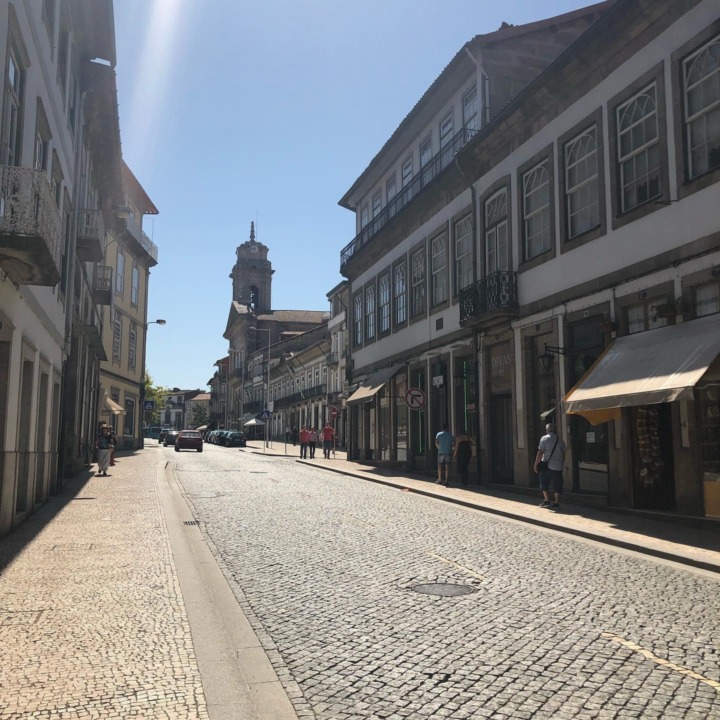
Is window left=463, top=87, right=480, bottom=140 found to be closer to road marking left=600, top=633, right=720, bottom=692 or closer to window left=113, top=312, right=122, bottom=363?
road marking left=600, top=633, right=720, bottom=692

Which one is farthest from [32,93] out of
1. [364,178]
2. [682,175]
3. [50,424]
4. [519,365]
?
[364,178]

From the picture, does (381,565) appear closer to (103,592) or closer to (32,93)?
(103,592)

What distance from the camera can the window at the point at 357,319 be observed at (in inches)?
1411

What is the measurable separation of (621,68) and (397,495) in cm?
1093

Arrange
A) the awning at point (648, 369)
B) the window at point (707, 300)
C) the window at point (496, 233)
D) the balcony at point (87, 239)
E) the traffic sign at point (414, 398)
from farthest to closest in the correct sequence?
the traffic sign at point (414, 398)
the balcony at point (87, 239)
the window at point (496, 233)
the window at point (707, 300)
the awning at point (648, 369)

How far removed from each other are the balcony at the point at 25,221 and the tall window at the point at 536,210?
12106 mm

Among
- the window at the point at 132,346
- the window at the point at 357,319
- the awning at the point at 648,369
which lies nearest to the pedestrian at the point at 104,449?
the window at the point at 357,319

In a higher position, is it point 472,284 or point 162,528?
point 472,284

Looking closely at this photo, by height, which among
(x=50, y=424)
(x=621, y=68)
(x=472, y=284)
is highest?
(x=621, y=68)

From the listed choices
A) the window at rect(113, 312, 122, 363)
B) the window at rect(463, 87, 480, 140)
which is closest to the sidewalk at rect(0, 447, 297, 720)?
the window at rect(463, 87, 480, 140)

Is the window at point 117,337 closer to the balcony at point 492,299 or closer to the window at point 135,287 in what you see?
the window at point 135,287

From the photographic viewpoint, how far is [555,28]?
23422mm

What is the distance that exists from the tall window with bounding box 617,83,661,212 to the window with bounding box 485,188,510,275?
5332mm

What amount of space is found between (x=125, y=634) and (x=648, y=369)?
972 cm
